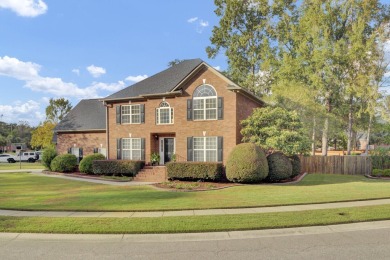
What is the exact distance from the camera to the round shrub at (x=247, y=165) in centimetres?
1759

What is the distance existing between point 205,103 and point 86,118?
1537 cm

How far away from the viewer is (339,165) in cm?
2498

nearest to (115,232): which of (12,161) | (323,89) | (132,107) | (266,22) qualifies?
(132,107)

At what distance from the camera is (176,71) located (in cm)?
2575

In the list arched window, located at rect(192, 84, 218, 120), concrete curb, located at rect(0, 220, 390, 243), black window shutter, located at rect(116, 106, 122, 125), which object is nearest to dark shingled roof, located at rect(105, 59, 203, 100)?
black window shutter, located at rect(116, 106, 122, 125)

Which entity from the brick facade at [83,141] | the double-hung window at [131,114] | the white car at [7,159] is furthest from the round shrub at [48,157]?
the white car at [7,159]

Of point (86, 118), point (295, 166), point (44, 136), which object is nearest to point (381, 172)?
point (295, 166)

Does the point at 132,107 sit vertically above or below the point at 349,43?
below

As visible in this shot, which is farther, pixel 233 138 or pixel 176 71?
pixel 176 71

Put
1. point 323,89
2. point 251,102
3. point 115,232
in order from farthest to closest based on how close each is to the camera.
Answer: point 323,89 → point 251,102 → point 115,232

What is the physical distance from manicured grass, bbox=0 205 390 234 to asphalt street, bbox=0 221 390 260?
278 mm

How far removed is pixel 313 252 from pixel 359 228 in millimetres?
2745

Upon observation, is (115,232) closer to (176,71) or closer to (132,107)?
(132,107)

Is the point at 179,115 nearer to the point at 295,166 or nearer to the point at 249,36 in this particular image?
the point at 295,166
